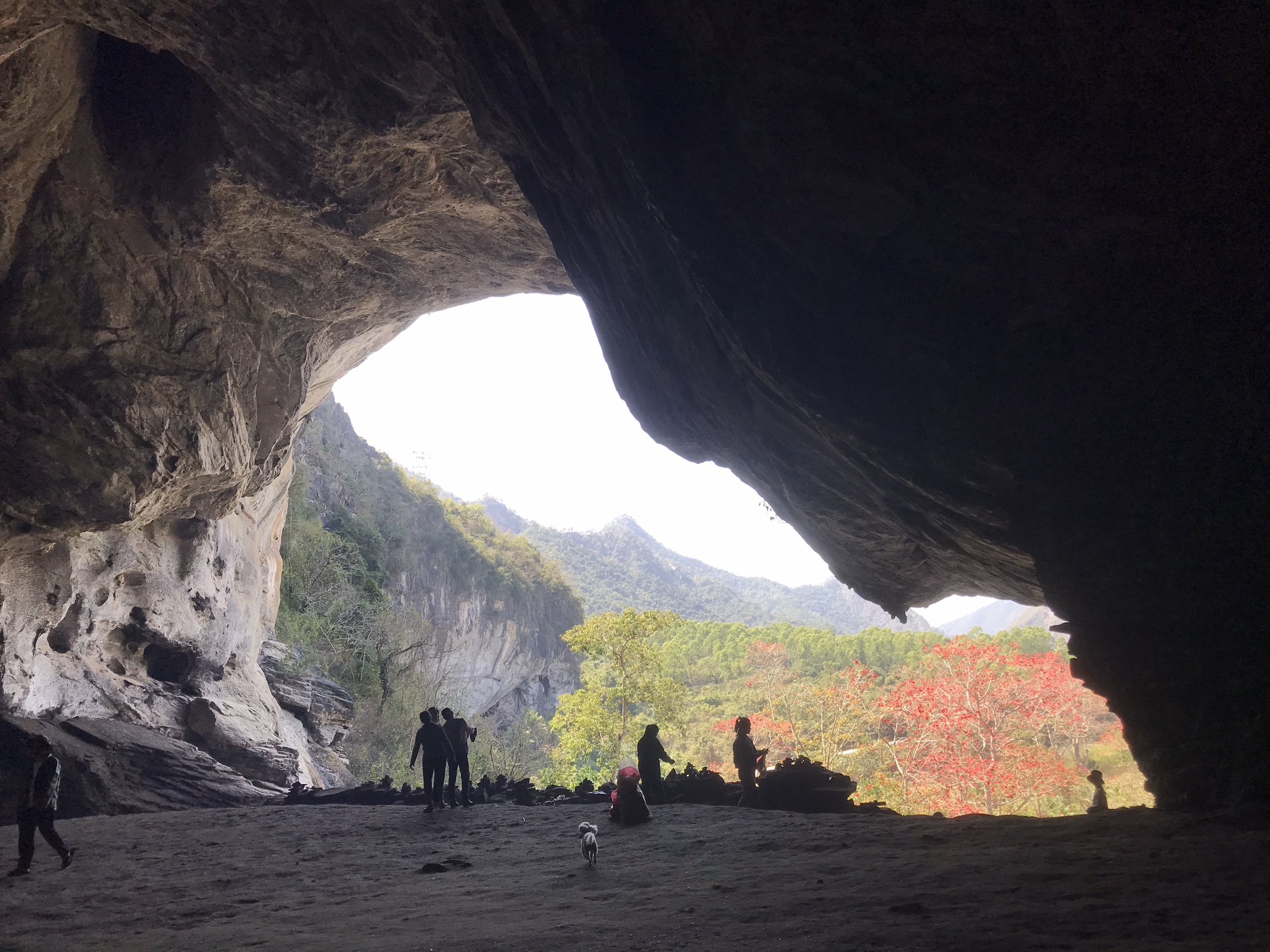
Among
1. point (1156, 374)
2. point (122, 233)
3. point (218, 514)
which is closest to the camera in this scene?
point (1156, 374)

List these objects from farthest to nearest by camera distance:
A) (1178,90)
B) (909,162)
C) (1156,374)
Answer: (909,162)
(1156,374)
(1178,90)

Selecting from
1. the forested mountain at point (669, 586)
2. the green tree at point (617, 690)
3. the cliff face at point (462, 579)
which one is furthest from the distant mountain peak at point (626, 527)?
the green tree at point (617, 690)

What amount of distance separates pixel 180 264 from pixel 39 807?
6821mm

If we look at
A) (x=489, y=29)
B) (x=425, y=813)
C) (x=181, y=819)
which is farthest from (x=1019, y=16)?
(x=181, y=819)

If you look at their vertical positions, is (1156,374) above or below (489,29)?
below

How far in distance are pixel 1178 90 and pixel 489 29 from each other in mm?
4893

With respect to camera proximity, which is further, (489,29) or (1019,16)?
(489,29)

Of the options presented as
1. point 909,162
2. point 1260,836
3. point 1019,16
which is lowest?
point 1260,836

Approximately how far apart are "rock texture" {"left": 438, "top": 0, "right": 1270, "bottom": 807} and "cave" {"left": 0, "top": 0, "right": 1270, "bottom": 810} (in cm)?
2

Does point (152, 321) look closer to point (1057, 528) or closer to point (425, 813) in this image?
point (425, 813)

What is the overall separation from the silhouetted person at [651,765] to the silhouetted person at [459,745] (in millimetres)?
2251

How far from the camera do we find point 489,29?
18.9ft

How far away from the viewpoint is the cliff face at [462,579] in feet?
115

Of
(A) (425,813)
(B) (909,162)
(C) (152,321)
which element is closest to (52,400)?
(C) (152,321)
